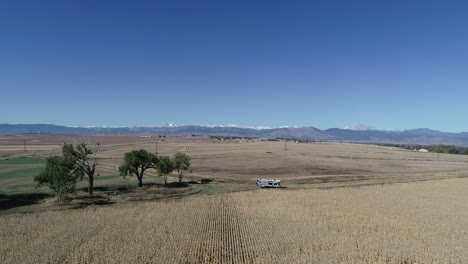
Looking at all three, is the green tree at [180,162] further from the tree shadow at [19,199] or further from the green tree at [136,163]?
the tree shadow at [19,199]

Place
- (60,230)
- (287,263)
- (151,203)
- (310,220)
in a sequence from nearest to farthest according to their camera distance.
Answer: (287,263) < (60,230) < (310,220) < (151,203)

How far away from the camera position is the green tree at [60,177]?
176ft

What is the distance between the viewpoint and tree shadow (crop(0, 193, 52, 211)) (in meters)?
52.3

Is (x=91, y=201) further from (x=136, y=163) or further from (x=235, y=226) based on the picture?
(x=235, y=226)

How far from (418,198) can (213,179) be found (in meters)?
42.2

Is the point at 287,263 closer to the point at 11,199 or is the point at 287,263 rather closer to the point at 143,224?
the point at 143,224

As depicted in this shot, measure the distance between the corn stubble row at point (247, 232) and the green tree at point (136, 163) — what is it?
20.8 metres

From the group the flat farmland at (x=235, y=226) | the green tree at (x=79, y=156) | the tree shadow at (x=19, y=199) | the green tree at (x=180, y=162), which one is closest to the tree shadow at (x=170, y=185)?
the flat farmland at (x=235, y=226)

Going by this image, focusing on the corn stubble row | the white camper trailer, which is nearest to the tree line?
the corn stubble row

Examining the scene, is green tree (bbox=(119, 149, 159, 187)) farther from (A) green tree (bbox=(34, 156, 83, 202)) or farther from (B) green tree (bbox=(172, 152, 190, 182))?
(A) green tree (bbox=(34, 156, 83, 202))

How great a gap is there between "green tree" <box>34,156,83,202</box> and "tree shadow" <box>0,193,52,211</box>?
7.20 feet

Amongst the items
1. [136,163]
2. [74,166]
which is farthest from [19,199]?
[136,163]

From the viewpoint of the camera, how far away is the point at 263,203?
5441cm

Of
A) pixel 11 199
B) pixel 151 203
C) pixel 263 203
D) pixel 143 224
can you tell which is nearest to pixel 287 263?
pixel 143 224
